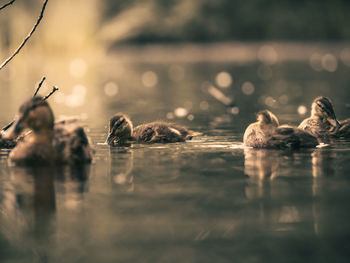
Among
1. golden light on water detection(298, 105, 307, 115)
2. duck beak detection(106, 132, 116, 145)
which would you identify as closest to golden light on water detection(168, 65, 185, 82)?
golden light on water detection(298, 105, 307, 115)

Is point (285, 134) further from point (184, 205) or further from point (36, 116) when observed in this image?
point (184, 205)

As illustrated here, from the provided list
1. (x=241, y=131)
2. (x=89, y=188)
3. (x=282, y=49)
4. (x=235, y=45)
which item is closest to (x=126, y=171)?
(x=89, y=188)

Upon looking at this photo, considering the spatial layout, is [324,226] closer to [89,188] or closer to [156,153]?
[89,188]

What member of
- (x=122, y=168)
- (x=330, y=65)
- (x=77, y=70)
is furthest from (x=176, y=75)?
(x=122, y=168)

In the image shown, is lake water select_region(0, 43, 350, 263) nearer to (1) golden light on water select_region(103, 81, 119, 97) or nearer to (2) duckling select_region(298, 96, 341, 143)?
(2) duckling select_region(298, 96, 341, 143)

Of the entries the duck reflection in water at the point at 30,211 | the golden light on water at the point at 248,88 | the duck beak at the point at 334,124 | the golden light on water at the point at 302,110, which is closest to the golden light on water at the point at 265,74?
the golden light on water at the point at 248,88

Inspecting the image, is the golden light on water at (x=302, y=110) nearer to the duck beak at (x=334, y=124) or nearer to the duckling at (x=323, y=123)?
the duckling at (x=323, y=123)
